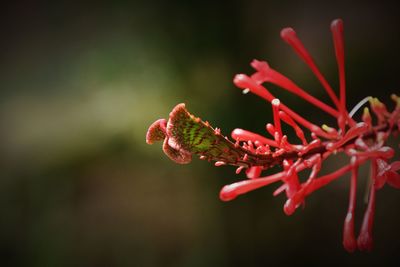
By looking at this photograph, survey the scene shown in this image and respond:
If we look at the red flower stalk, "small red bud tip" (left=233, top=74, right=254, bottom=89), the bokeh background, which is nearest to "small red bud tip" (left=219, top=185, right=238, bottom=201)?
the red flower stalk

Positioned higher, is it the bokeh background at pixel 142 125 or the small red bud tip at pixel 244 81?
the bokeh background at pixel 142 125

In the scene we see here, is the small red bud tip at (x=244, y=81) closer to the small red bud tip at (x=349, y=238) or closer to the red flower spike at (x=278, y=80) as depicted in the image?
the red flower spike at (x=278, y=80)

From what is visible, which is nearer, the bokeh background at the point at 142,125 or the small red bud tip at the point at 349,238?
the small red bud tip at the point at 349,238

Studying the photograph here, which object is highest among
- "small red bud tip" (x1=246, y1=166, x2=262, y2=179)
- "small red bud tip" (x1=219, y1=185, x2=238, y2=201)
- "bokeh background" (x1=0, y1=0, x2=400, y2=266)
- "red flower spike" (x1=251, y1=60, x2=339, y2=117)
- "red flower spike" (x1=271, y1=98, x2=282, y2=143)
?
"bokeh background" (x1=0, y1=0, x2=400, y2=266)

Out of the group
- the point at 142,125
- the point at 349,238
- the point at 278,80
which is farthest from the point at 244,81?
the point at 142,125

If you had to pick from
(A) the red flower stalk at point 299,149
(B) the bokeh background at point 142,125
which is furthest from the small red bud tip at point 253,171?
(B) the bokeh background at point 142,125

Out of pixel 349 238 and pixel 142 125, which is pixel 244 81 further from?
pixel 142 125

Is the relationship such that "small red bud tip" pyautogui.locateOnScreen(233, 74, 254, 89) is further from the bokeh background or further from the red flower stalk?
the bokeh background

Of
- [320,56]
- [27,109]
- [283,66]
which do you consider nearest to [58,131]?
[27,109]
